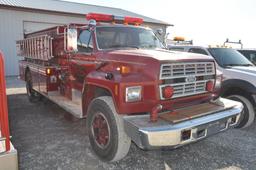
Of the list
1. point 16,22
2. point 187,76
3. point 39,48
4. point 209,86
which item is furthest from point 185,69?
point 16,22

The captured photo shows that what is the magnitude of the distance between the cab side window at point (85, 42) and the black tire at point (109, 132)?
1223mm

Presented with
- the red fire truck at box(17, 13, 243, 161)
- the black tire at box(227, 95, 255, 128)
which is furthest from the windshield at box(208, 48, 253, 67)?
the red fire truck at box(17, 13, 243, 161)

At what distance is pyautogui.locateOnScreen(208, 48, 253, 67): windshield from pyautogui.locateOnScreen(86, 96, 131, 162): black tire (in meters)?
3.67

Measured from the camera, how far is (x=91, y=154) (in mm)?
3711

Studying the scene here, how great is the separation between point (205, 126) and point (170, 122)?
539mm

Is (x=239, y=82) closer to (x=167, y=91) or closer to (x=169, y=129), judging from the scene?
(x=167, y=91)

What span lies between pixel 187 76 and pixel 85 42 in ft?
6.89

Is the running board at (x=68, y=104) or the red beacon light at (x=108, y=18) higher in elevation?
the red beacon light at (x=108, y=18)

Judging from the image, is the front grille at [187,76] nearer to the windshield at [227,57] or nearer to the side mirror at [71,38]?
the side mirror at [71,38]

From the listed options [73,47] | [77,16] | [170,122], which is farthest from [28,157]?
[77,16]

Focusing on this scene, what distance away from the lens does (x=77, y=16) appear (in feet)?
51.7

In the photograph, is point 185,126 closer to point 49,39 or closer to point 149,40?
point 149,40

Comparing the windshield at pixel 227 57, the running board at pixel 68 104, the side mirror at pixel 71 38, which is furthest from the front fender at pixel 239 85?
the side mirror at pixel 71 38

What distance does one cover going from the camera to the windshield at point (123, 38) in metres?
4.07
